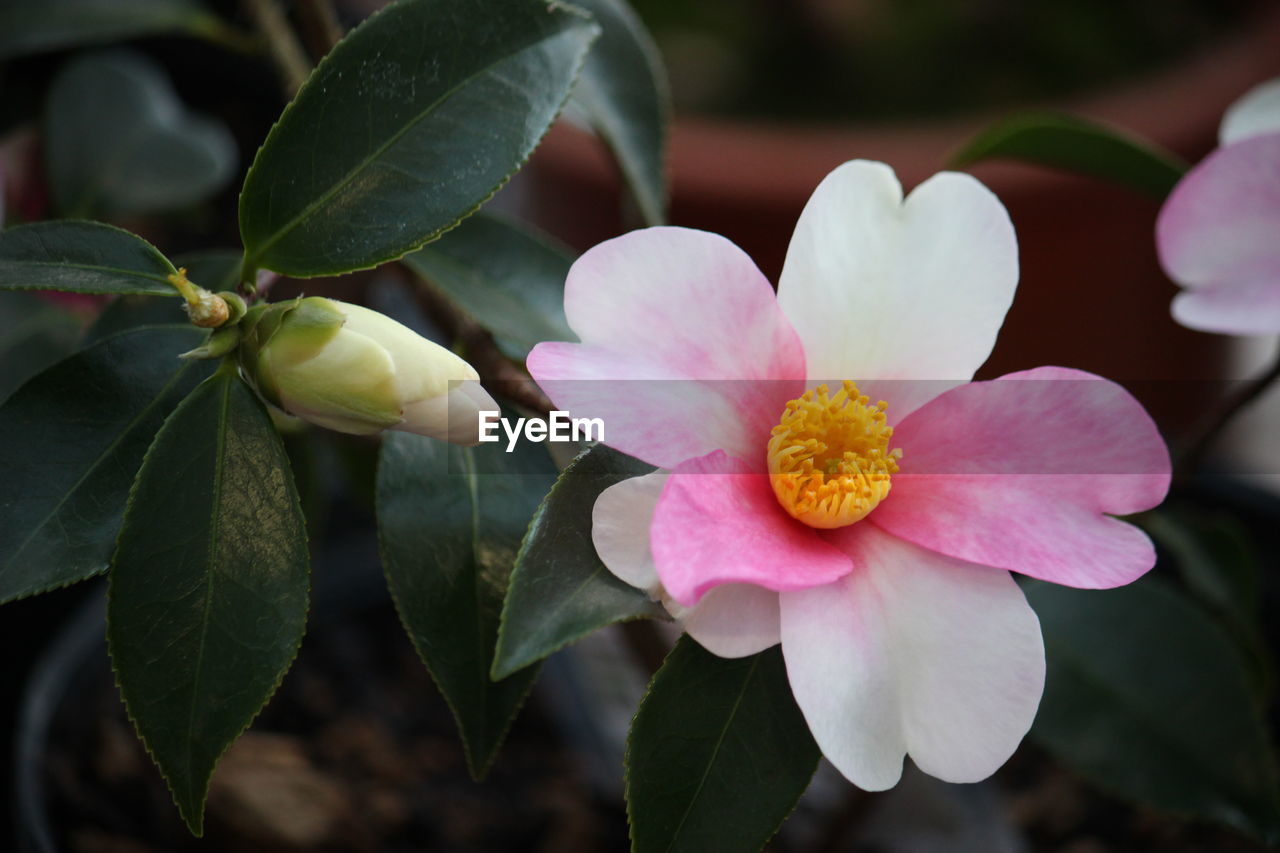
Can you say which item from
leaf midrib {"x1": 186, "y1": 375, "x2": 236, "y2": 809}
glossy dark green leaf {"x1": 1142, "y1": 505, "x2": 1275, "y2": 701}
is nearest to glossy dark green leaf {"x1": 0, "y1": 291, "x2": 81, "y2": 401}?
leaf midrib {"x1": 186, "y1": 375, "x2": 236, "y2": 809}

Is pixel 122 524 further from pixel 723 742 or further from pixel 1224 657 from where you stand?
pixel 1224 657

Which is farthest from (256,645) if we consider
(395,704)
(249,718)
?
(395,704)

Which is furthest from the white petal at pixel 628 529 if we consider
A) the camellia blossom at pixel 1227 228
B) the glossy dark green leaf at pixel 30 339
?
the glossy dark green leaf at pixel 30 339

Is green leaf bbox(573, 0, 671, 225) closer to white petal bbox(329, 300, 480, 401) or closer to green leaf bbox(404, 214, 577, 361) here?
green leaf bbox(404, 214, 577, 361)

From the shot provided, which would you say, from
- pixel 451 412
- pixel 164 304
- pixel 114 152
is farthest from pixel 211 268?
pixel 114 152

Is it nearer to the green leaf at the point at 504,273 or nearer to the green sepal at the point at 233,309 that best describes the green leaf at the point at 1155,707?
the green leaf at the point at 504,273
